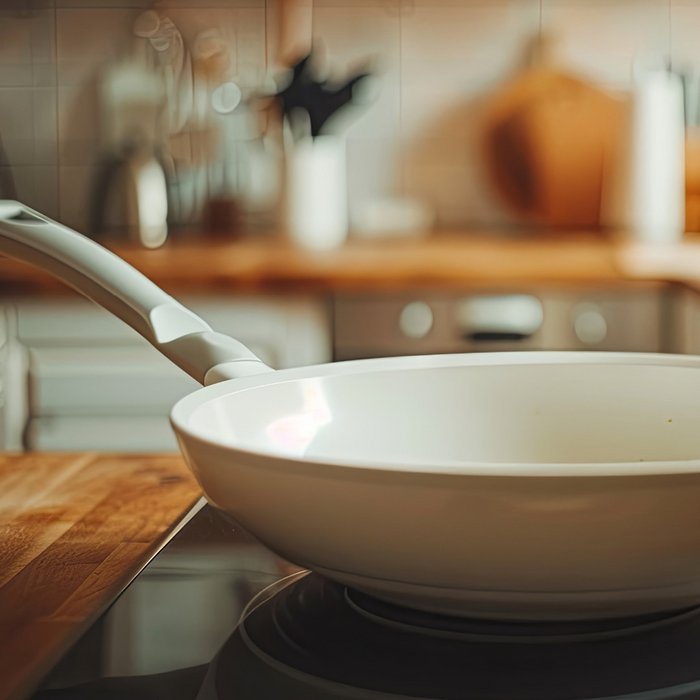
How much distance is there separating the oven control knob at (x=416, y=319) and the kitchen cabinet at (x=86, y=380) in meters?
0.12

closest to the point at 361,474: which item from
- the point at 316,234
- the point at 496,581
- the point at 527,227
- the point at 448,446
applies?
the point at 496,581

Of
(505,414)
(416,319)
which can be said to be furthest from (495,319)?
(505,414)

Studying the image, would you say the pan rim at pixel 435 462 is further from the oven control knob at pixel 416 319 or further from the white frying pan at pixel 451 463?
the oven control knob at pixel 416 319

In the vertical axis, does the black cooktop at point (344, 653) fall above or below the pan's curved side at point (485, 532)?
below

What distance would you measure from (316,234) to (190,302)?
1.42 ft

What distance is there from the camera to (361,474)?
0.89 ft

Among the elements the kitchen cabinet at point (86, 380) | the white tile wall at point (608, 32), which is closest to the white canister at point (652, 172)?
the white tile wall at point (608, 32)

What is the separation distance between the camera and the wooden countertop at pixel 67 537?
13.5 inches

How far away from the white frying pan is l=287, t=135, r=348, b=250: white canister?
1.55m

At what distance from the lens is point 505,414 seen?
48cm

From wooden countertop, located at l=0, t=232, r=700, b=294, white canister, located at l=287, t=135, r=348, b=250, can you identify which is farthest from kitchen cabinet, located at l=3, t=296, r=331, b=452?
white canister, located at l=287, t=135, r=348, b=250

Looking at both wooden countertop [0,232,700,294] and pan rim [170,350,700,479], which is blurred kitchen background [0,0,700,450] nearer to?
wooden countertop [0,232,700,294]

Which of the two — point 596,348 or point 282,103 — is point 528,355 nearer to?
point 596,348

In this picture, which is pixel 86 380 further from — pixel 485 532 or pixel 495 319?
pixel 485 532
